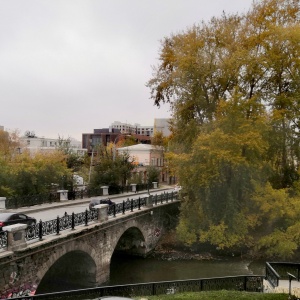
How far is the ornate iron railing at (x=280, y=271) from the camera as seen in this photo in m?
16.0

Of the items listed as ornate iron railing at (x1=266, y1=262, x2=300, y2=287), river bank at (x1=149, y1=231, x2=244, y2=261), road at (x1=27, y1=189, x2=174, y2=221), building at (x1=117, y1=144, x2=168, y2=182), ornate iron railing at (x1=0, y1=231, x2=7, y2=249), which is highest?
building at (x1=117, y1=144, x2=168, y2=182)

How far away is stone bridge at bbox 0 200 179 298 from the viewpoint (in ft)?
45.7

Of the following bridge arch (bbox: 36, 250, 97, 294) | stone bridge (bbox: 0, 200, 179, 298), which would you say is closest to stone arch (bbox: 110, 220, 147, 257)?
stone bridge (bbox: 0, 200, 179, 298)

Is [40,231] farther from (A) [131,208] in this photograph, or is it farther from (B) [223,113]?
(B) [223,113]

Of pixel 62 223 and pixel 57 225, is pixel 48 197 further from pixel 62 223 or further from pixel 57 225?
pixel 57 225

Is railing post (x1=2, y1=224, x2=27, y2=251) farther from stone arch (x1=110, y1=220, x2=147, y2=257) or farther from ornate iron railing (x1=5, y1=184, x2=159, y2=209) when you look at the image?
stone arch (x1=110, y1=220, x2=147, y2=257)

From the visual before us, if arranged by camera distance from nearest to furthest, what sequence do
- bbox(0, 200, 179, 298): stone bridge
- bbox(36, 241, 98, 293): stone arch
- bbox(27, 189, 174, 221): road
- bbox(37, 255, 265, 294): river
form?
bbox(0, 200, 179, 298): stone bridge
bbox(36, 241, 98, 293): stone arch
bbox(37, 255, 265, 294): river
bbox(27, 189, 174, 221): road

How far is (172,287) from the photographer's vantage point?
15.7 meters

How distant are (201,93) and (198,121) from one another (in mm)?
2398

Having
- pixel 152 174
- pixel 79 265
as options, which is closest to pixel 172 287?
pixel 79 265

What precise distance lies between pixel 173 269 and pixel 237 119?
1077 cm

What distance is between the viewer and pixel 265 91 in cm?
2931

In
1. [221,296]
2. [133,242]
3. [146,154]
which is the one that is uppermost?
[146,154]

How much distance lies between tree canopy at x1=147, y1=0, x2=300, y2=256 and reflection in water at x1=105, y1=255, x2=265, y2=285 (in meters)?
1.50
